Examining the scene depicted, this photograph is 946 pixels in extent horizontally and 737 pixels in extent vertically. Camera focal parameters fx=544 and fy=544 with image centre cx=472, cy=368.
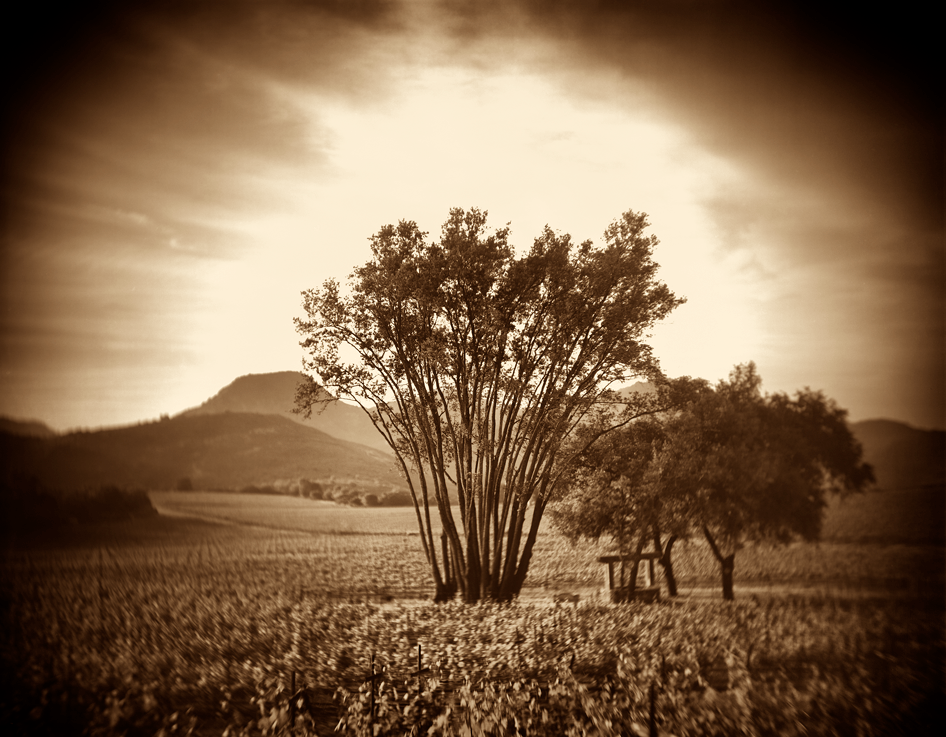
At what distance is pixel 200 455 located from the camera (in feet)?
23.4

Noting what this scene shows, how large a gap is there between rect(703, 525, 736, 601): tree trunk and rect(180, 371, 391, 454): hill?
394cm

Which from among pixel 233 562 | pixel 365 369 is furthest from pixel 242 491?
pixel 365 369

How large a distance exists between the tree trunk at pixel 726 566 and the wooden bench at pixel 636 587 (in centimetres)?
61

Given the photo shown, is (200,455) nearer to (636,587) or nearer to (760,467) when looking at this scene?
(636,587)

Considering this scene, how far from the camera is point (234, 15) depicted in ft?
22.1

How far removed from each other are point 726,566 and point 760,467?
3.66ft

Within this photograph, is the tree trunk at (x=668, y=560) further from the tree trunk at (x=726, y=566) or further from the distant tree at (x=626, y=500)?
the tree trunk at (x=726, y=566)

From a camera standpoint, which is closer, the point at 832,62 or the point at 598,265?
the point at 832,62

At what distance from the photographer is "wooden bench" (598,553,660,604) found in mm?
6020

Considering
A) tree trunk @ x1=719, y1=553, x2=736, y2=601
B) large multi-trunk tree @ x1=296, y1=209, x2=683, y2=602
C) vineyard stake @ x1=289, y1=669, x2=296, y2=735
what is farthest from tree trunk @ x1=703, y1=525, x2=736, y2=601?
vineyard stake @ x1=289, y1=669, x2=296, y2=735

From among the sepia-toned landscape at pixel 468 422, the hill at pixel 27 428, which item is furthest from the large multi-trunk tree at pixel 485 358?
the hill at pixel 27 428

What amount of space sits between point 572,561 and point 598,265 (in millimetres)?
3569

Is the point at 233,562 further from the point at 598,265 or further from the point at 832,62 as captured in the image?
the point at 832,62

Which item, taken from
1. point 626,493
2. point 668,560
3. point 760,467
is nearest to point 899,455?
point 760,467
